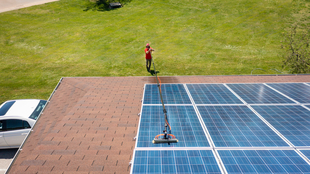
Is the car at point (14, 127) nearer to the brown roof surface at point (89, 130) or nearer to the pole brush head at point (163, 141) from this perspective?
the brown roof surface at point (89, 130)

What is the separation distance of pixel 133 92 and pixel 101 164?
15.7 ft

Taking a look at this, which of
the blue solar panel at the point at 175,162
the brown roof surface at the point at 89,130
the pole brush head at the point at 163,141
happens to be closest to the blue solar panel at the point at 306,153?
the blue solar panel at the point at 175,162

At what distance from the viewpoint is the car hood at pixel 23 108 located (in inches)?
365

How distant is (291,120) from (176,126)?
4175 millimetres

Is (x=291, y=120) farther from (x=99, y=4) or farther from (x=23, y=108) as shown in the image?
(x=99, y=4)

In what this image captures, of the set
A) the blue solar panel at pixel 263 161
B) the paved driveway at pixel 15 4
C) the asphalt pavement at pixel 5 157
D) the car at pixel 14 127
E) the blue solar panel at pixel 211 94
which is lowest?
the asphalt pavement at pixel 5 157

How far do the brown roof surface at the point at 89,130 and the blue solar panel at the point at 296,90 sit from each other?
6.15 ft

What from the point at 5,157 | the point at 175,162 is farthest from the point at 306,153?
the point at 5,157

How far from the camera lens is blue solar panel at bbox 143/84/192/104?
7496 millimetres

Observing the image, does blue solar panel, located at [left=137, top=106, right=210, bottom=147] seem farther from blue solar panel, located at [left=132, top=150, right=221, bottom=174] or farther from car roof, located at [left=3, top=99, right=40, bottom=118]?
car roof, located at [left=3, top=99, right=40, bottom=118]

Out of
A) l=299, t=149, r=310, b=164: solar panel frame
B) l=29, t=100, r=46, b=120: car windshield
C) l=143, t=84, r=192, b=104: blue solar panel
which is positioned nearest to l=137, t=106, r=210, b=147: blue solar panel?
l=143, t=84, r=192, b=104: blue solar panel

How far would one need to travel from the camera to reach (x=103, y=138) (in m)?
6.23

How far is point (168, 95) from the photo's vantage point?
8055mm

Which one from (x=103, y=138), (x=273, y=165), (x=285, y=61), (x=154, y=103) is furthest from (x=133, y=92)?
(x=285, y=61)
